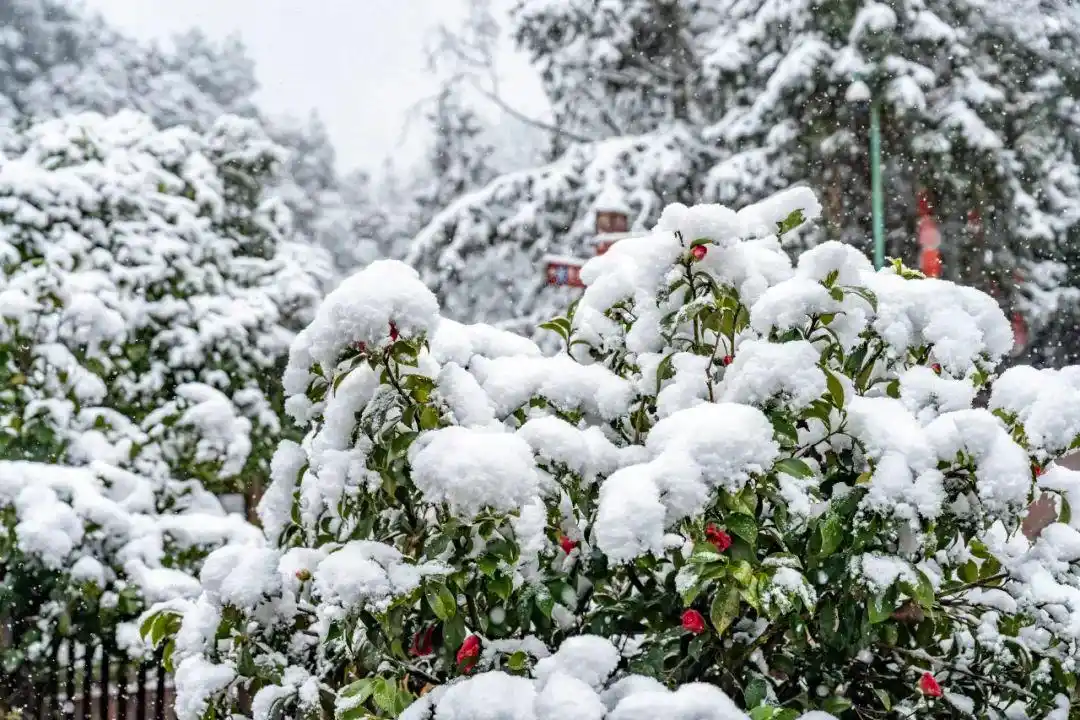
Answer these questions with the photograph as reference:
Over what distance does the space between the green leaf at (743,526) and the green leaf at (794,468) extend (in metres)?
0.10

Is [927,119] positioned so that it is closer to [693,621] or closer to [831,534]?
[831,534]

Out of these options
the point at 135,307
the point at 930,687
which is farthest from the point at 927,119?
the point at 930,687

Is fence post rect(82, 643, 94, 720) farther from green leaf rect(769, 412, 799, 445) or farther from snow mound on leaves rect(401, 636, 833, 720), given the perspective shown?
green leaf rect(769, 412, 799, 445)

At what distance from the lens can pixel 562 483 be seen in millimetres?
2012

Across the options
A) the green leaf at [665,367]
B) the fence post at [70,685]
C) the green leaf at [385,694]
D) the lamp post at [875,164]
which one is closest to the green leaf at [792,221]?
the green leaf at [665,367]

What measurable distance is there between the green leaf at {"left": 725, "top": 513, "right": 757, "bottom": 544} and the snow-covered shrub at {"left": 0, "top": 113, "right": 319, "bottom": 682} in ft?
12.0

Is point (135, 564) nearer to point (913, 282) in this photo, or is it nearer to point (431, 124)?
point (913, 282)

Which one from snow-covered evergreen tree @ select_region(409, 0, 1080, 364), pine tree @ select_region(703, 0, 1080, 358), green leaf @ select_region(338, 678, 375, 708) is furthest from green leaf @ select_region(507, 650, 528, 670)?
pine tree @ select_region(703, 0, 1080, 358)

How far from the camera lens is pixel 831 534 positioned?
1.83 m

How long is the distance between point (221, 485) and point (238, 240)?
6.24ft

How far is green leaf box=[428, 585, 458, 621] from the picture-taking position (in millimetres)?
1783

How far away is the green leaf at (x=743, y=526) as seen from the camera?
5.79ft

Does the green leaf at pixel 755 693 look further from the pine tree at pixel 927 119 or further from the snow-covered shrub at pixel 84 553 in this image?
the pine tree at pixel 927 119

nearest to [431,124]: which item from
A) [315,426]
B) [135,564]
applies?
[135,564]
